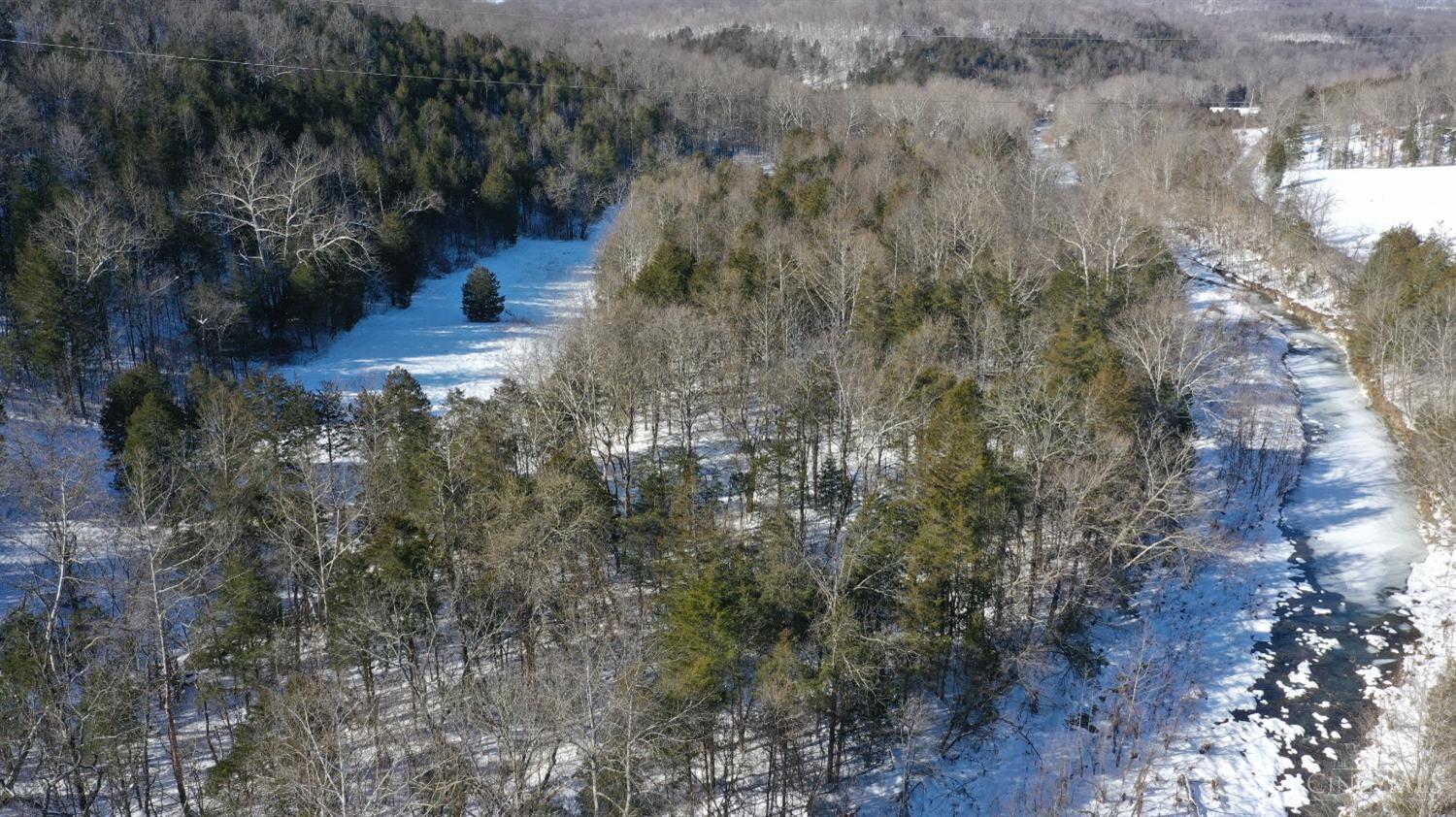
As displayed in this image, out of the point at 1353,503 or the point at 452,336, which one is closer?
the point at 1353,503

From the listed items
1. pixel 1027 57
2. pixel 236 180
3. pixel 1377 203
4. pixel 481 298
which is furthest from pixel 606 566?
pixel 1027 57

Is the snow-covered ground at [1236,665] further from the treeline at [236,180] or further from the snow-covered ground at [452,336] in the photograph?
the treeline at [236,180]

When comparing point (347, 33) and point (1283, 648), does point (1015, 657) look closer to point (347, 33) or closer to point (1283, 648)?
point (1283, 648)

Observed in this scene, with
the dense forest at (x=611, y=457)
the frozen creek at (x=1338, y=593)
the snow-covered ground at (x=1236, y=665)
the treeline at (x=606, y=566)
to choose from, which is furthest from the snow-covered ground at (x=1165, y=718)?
the treeline at (x=606, y=566)

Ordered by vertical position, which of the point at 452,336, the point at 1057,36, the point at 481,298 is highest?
the point at 1057,36

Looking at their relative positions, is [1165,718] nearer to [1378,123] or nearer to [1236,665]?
[1236,665]

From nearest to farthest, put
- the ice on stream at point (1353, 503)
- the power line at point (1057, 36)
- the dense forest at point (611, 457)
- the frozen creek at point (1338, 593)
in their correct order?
the dense forest at point (611, 457), the frozen creek at point (1338, 593), the ice on stream at point (1353, 503), the power line at point (1057, 36)

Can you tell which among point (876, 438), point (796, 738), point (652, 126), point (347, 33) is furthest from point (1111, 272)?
point (347, 33)
